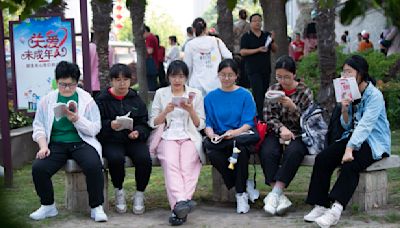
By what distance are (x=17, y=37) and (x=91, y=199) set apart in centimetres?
251

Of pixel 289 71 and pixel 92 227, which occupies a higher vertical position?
pixel 289 71

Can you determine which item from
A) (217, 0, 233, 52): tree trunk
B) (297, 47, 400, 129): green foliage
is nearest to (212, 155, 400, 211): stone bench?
(297, 47, 400, 129): green foliage

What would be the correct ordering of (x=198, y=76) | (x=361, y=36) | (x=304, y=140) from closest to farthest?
(x=304, y=140) < (x=198, y=76) < (x=361, y=36)

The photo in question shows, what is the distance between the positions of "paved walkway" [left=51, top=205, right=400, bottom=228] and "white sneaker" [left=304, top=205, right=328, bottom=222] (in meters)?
0.05

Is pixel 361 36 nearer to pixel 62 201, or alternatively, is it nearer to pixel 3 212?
pixel 62 201

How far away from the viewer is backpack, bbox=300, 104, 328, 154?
6.70m

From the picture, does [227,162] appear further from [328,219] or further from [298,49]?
[298,49]

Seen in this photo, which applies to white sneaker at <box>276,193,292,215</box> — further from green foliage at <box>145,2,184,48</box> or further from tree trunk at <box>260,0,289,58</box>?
green foliage at <box>145,2,184,48</box>

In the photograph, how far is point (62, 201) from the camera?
7.46m

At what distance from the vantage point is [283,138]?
265 inches

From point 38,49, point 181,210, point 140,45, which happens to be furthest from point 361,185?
point 140,45

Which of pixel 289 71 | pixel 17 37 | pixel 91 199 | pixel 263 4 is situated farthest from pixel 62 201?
pixel 263 4

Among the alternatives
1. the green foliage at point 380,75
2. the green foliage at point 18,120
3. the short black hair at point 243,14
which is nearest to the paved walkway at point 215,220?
the green foliage at point 18,120

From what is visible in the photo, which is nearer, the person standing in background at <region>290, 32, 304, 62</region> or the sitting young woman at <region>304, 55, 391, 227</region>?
the sitting young woman at <region>304, 55, 391, 227</region>
